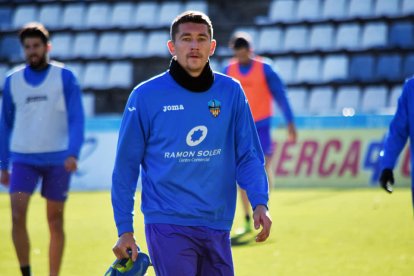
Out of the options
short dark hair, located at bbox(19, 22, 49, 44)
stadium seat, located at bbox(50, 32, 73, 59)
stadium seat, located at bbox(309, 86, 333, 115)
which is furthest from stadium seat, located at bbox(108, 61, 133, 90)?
short dark hair, located at bbox(19, 22, 49, 44)

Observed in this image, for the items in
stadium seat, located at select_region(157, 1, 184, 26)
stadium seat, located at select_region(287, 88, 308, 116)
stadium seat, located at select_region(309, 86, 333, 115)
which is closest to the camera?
stadium seat, located at select_region(309, 86, 333, 115)

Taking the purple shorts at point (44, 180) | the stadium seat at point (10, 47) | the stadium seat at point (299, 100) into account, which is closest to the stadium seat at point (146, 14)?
the stadium seat at point (10, 47)

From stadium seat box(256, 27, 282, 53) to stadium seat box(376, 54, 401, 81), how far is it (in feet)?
10.1

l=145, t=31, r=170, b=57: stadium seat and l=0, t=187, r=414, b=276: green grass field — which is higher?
l=145, t=31, r=170, b=57: stadium seat

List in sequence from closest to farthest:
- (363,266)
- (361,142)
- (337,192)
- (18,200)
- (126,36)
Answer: (18,200) < (363,266) < (337,192) < (361,142) < (126,36)

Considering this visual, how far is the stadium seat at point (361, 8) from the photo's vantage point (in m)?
25.3

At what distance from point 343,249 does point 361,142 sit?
8687 mm

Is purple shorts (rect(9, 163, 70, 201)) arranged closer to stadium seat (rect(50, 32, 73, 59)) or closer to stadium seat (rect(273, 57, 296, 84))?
stadium seat (rect(273, 57, 296, 84))

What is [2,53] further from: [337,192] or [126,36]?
[337,192]

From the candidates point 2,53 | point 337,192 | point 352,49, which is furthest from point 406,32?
point 2,53

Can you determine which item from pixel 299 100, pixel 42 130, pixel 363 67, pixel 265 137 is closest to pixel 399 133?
pixel 42 130

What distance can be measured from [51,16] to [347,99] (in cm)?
1065

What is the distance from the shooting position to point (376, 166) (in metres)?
18.3

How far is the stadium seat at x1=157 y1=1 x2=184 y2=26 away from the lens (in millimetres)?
27578
